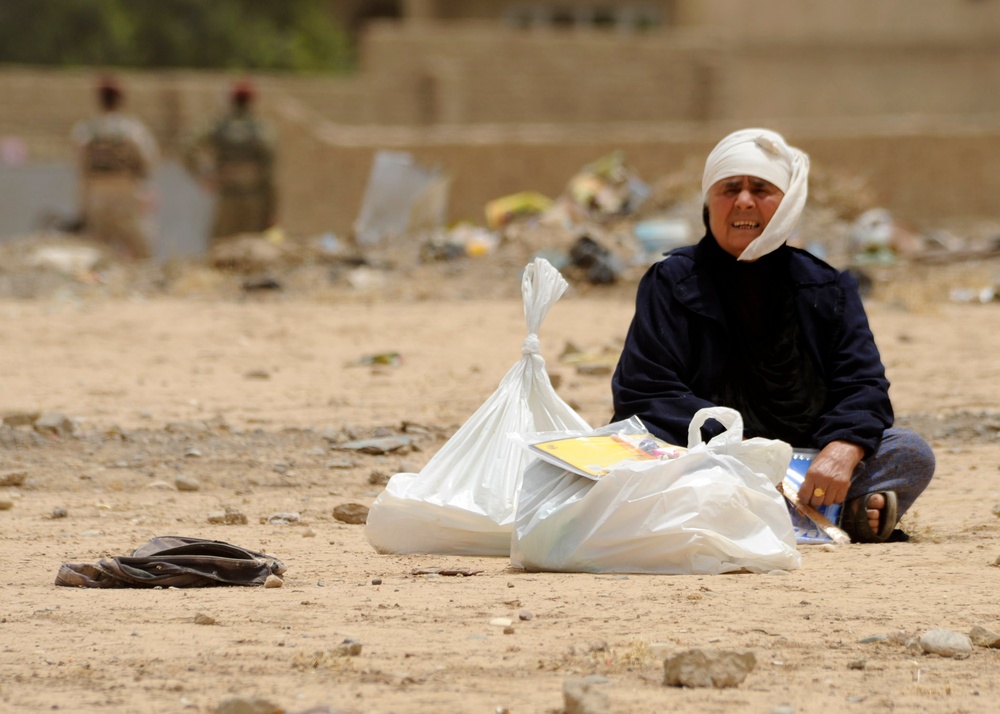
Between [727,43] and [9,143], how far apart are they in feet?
27.0

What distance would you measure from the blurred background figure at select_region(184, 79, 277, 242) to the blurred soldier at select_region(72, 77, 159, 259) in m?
0.46

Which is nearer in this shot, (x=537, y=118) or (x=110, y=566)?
(x=110, y=566)

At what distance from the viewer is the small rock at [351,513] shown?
4125 mm

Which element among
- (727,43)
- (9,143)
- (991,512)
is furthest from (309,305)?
(727,43)

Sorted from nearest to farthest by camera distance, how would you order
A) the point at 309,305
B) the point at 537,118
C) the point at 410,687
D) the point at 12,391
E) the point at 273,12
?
1. the point at 410,687
2. the point at 12,391
3. the point at 309,305
4. the point at 537,118
5. the point at 273,12

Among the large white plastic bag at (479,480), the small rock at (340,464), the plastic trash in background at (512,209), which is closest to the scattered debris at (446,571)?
the large white plastic bag at (479,480)

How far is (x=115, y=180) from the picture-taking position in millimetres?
11812

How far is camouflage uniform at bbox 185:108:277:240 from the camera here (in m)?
12.1

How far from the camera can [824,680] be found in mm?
2469

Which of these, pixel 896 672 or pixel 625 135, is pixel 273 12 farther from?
pixel 896 672

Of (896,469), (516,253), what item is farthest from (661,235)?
(896,469)

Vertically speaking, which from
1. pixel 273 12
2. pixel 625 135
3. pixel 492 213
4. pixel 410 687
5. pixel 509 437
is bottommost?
pixel 410 687

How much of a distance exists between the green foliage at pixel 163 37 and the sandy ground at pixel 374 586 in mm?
20636

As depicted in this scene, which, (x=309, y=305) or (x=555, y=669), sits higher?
(x=309, y=305)
